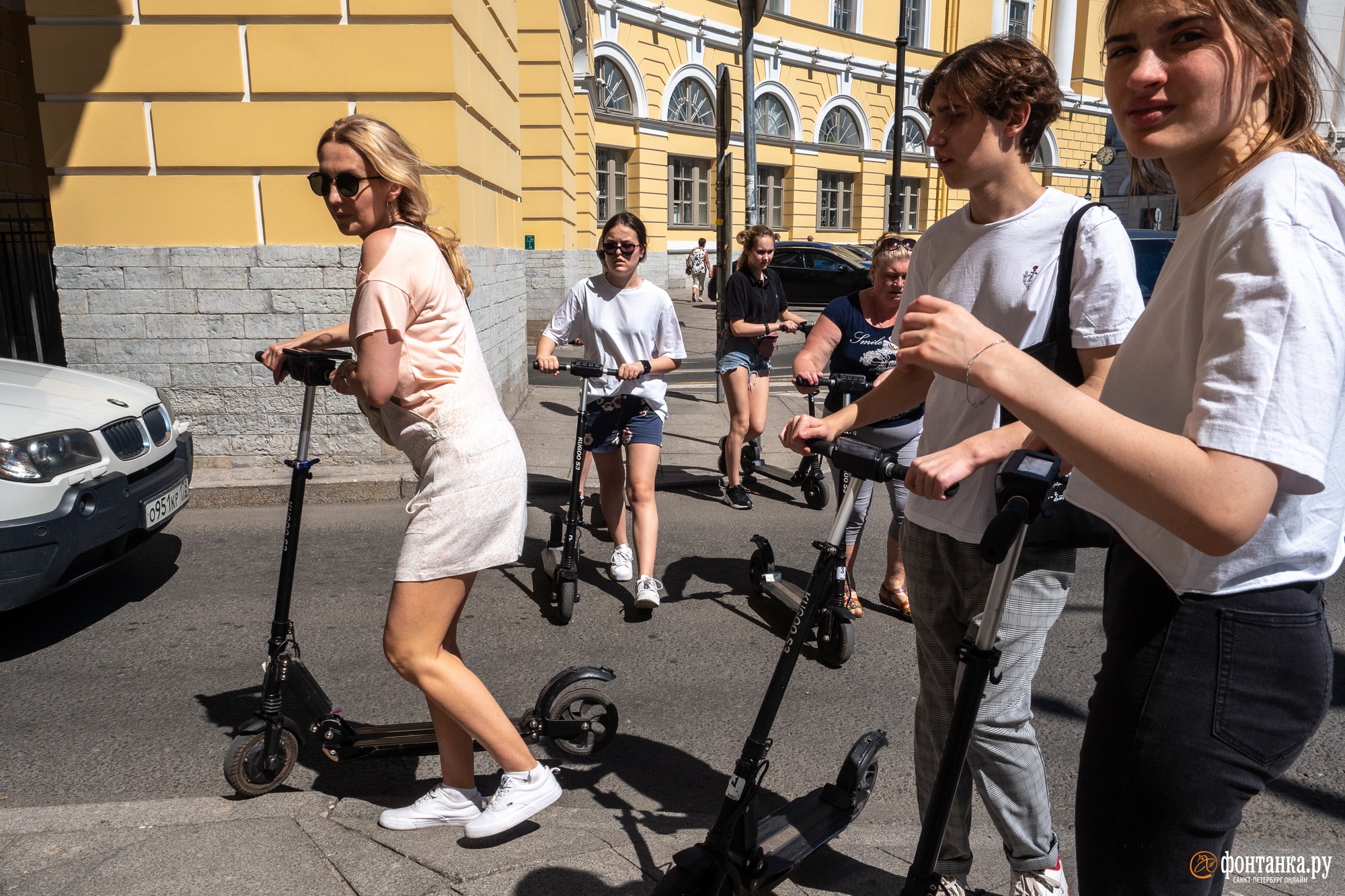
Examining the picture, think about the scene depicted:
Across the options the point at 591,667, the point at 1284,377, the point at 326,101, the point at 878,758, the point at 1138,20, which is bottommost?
the point at 878,758

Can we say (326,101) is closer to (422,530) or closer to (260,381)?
(260,381)

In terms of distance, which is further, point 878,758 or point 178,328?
point 178,328

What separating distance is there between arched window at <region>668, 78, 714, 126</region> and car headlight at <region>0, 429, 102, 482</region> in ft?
88.5

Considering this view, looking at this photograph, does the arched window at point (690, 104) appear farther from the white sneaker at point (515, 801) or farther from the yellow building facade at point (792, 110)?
the white sneaker at point (515, 801)

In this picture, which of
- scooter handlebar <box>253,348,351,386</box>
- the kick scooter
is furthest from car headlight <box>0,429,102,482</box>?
the kick scooter

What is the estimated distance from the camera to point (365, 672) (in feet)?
13.4

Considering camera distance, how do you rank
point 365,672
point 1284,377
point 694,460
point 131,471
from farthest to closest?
point 694,460 → point 131,471 → point 365,672 → point 1284,377

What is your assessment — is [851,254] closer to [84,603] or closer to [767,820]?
[84,603]

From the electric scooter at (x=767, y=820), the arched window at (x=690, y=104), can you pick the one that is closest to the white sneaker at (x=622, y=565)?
the electric scooter at (x=767, y=820)

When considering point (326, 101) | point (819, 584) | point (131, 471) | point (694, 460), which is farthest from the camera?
point (694, 460)

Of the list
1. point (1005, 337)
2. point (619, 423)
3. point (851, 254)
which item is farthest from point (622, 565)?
point (851, 254)

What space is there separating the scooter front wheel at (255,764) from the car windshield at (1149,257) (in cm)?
740

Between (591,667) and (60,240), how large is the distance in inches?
251

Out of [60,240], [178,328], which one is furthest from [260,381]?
[60,240]
